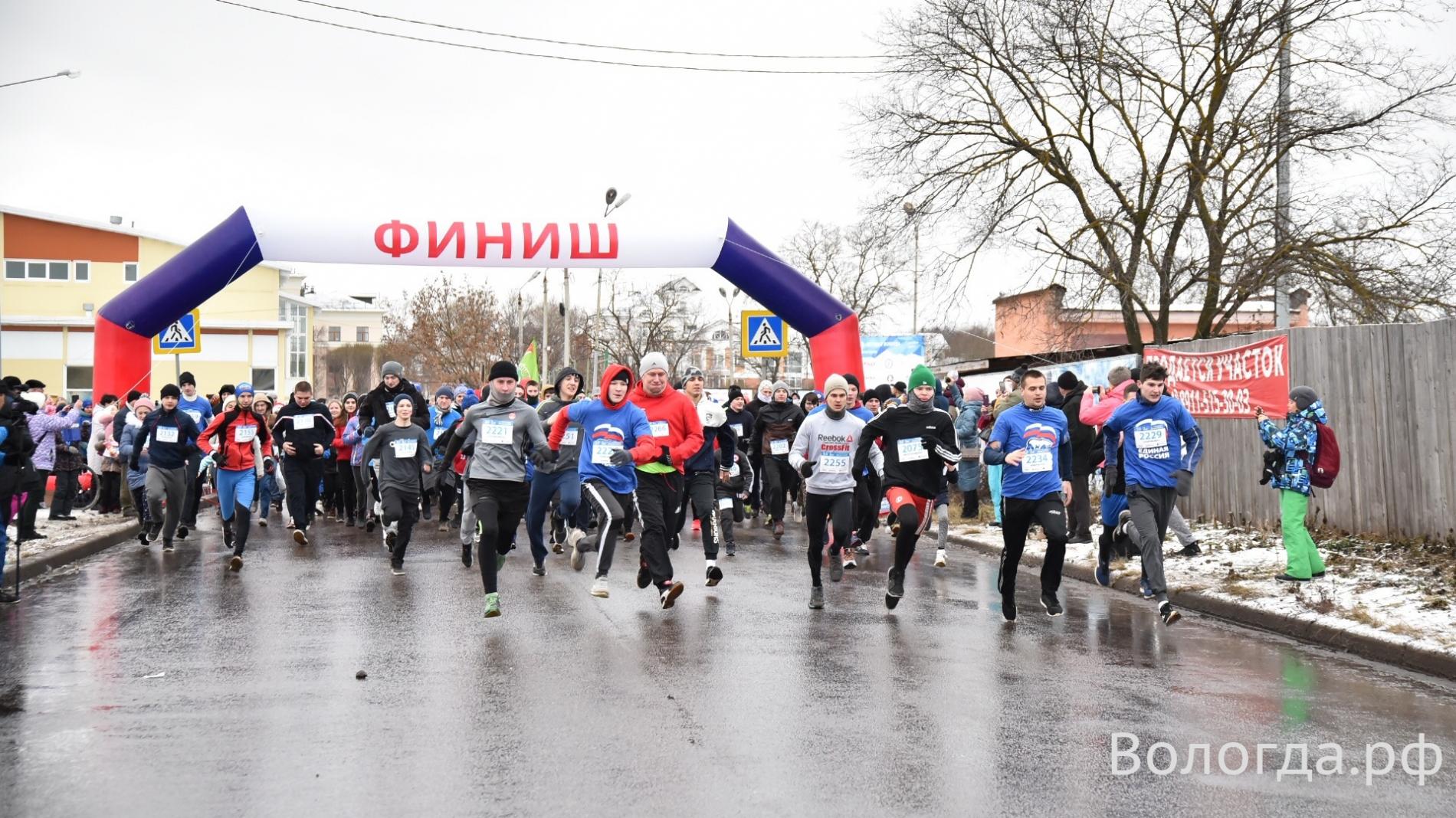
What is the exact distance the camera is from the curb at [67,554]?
1298 centimetres

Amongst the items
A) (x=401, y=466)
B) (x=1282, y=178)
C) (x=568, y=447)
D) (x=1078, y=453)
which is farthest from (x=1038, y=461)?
(x=1282, y=178)

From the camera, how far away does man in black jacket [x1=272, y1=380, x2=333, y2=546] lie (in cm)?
1608

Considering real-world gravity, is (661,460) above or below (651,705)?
above

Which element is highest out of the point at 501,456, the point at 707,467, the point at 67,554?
the point at 501,456

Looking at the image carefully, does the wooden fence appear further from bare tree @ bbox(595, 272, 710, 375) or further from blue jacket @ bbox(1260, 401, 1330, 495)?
bare tree @ bbox(595, 272, 710, 375)

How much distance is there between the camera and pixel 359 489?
19109 millimetres

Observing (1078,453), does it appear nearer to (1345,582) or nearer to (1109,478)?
(1109,478)

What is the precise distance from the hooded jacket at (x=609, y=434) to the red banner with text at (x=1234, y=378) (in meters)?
5.74

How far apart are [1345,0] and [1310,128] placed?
1925mm

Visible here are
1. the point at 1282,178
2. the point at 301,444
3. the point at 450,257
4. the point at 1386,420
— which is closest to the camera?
the point at 1386,420

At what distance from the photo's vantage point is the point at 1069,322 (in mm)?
24500

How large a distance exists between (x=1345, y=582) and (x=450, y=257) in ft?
37.9

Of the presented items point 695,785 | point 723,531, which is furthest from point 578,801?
point 723,531

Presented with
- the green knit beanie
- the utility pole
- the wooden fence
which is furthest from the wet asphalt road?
the utility pole
